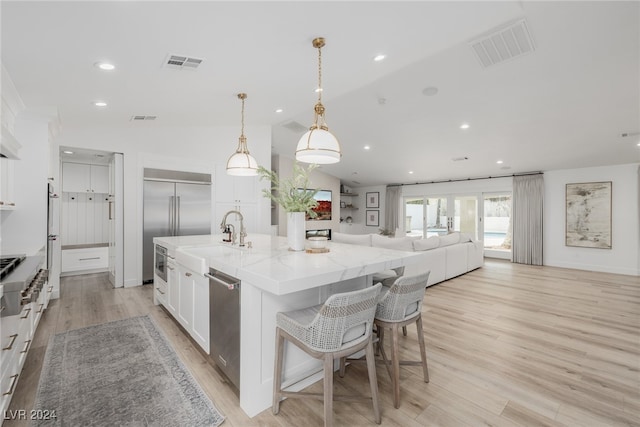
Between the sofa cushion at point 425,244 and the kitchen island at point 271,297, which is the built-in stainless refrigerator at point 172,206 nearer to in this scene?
the kitchen island at point 271,297

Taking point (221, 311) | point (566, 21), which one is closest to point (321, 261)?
point (221, 311)

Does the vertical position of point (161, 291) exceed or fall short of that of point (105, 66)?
it falls short

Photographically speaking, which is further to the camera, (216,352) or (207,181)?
(207,181)

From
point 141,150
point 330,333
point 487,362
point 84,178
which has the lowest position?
point 487,362

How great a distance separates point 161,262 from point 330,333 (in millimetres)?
2713

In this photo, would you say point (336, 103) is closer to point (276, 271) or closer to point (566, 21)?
point (566, 21)

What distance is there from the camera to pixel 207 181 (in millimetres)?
5395

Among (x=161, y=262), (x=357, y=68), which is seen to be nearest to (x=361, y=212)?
(x=357, y=68)

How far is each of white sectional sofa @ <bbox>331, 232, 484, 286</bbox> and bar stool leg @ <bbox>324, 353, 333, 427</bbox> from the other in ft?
10.2

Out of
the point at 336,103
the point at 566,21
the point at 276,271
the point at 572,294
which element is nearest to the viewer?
the point at 276,271

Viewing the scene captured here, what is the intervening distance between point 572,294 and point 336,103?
4866 millimetres

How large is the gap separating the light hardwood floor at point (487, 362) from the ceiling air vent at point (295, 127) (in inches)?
155

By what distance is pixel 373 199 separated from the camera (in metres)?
10.9

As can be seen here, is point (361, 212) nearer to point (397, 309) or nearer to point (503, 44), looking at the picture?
→ point (503, 44)
